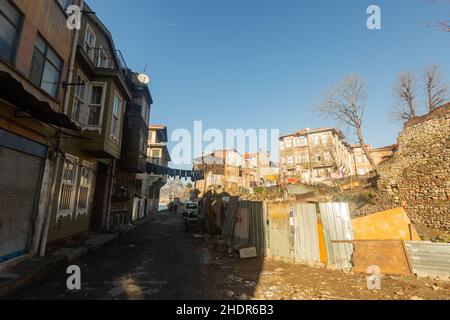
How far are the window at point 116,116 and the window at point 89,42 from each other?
7.47 ft

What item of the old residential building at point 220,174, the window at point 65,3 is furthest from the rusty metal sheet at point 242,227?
the old residential building at point 220,174

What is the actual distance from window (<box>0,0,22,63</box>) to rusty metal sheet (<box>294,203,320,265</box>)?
9637 mm

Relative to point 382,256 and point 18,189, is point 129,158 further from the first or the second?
point 382,256

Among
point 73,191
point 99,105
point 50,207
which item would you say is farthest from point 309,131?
point 50,207

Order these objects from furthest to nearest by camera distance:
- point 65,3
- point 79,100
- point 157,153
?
point 157,153, point 79,100, point 65,3

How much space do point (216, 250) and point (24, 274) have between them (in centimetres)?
651

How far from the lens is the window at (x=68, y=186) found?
29.0 feet

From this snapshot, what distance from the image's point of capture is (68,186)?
9.32 metres

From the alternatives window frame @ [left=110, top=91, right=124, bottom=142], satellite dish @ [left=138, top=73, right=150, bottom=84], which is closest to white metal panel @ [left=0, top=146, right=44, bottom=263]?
window frame @ [left=110, top=91, right=124, bottom=142]

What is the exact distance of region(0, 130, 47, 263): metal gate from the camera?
577 centimetres

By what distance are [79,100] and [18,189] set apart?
17.3 feet

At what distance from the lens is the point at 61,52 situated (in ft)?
26.9

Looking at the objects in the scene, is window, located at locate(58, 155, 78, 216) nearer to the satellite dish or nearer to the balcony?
the balcony
